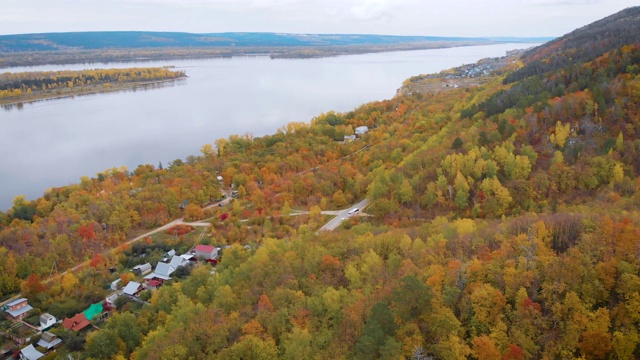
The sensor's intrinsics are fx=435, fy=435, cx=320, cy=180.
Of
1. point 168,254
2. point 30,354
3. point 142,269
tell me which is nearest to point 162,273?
point 142,269

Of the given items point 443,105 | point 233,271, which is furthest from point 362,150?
point 233,271

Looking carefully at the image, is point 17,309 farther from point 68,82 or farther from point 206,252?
point 68,82

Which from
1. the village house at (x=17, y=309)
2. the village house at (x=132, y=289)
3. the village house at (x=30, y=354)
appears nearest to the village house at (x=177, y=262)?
the village house at (x=132, y=289)

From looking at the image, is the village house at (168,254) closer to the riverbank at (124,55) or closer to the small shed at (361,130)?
the small shed at (361,130)

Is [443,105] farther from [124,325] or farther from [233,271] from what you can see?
[124,325]

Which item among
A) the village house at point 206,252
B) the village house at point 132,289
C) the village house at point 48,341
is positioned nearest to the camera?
the village house at point 48,341

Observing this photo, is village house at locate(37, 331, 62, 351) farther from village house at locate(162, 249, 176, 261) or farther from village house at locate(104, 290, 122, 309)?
village house at locate(162, 249, 176, 261)
